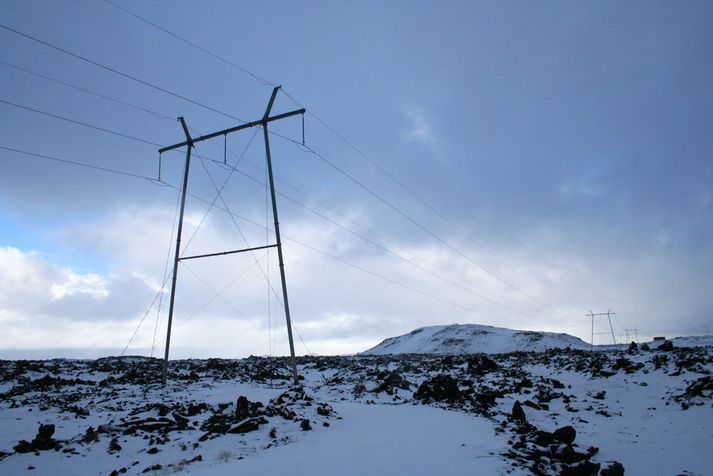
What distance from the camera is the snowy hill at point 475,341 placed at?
74625 mm

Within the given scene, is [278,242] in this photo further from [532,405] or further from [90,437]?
[532,405]

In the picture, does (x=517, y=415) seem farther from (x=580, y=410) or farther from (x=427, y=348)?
(x=427, y=348)

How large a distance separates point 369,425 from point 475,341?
2946 inches

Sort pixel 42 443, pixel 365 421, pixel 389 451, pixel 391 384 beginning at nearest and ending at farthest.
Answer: pixel 389 451, pixel 42 443, pixel 365 421, pixel 391 384

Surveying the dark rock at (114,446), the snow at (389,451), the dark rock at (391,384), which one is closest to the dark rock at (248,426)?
the snow at (389,451)

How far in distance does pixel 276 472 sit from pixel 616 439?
1047 centimetres

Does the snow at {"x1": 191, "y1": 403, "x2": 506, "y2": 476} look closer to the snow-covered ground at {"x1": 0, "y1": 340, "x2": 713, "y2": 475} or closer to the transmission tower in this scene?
the snow-covered ground at {"x1": 0, "y1": 340, "x2": 713, "y2": 475}

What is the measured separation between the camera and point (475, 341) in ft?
271

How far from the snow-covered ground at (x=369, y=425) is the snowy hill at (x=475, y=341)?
53.6m

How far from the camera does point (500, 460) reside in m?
8.55

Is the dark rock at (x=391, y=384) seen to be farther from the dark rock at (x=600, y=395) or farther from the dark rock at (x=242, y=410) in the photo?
the dark rock at (x=242, y=410)

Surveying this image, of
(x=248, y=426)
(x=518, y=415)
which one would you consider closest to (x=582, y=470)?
(x=518, y=415)

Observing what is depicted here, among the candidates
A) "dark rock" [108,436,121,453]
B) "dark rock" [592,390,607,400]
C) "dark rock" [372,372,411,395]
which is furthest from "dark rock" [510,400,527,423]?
"dark rock" [108,436,121,453]

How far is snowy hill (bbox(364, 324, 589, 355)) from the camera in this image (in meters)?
74.6
